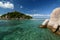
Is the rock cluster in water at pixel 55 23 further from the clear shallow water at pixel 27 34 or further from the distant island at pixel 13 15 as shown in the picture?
the distant island at pixel 13 15

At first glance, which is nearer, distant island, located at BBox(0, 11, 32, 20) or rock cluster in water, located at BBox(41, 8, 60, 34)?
rock cluster in water, located at BBox(41, 8, 60, 34)

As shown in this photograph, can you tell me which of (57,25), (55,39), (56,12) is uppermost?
(56,12)

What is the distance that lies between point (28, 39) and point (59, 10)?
5033 millimetres

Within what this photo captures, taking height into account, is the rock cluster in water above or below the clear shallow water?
above

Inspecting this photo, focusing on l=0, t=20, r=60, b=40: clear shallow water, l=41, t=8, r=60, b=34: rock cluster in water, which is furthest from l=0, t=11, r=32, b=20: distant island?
l=0, t=20, r=60, b=40: clear shallow water

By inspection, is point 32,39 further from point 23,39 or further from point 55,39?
point 55,39

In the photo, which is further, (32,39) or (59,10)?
(59,10)

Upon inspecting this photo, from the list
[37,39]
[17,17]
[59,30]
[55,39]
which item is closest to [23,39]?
[37,39]

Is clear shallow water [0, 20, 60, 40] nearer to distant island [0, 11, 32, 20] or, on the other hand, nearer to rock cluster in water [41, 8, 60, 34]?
rock cluster in water [41, 8, 60, 34]

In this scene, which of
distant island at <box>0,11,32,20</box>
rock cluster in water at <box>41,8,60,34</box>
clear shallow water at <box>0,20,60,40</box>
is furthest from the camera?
distant island at <box>0,11,32,20</box>

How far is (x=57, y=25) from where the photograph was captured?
8.81 meters

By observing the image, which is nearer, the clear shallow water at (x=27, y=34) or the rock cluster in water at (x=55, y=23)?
the clear shallow water at (x=27, y=34)

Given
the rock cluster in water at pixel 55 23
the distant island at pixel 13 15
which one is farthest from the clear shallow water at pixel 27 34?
the distant island at pixel 13 15

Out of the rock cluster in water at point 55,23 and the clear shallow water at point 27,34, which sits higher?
the rock cluster in water at point 55,23
